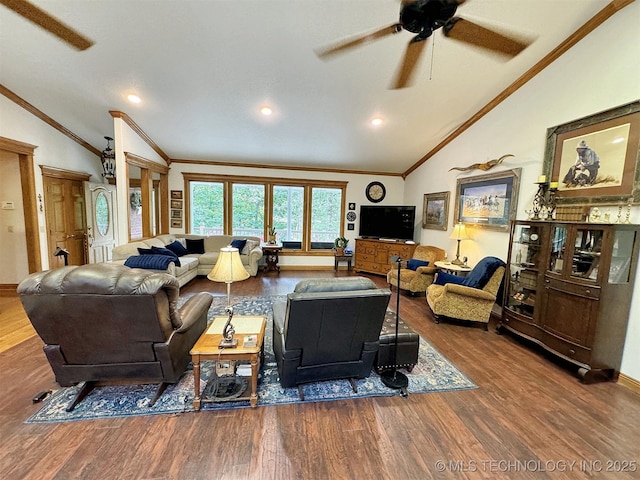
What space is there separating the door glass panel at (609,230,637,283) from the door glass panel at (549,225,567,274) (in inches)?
14.2

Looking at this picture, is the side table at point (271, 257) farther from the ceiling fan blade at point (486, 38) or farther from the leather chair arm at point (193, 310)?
the ceiling fan blade at point (486, 38)

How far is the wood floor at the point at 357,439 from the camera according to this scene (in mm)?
1569

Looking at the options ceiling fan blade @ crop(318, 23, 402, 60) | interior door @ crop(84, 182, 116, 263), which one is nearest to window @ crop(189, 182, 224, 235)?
interior door @ crop(84, 182, 116, 263)

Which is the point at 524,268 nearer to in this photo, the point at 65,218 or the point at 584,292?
the point at 584,292

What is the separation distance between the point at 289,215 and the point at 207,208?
2040 mm

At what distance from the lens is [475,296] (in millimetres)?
3457

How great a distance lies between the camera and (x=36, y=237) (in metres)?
4.41

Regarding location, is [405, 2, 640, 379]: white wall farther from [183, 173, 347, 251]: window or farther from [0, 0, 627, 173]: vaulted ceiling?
[183, 173, 347, 251]: window

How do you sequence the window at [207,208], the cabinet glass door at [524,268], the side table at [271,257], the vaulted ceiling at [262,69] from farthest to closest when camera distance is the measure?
the window at [207,208]
the side table at [271,257]
the cabinet glass door at [524,268]
the vaulted ceiling at [262,69]

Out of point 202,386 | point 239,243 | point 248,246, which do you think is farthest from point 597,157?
point 239,243

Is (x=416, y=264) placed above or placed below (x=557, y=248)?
below

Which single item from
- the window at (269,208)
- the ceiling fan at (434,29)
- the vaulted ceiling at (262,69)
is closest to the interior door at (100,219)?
the vaulted ceiling at (262,69)

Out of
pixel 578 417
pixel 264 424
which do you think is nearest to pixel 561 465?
pixel 578 417

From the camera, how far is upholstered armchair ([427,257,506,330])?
3475 millimetres
